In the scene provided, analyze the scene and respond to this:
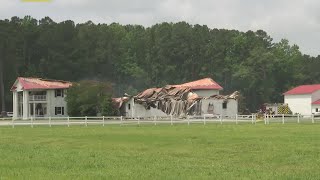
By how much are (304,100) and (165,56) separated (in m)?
42.9

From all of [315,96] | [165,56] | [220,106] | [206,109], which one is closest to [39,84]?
[206,109]

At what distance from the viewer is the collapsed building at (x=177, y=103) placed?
75.1 meters

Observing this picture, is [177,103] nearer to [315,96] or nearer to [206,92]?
[206,92]

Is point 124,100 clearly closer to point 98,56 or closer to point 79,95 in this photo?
point 79,95

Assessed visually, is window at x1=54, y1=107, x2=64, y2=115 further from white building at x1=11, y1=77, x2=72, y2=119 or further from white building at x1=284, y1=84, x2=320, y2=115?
white building at x1=284, y1=84, x2=320, y2=115

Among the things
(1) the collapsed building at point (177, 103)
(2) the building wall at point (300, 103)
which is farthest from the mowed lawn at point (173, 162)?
(2) the building wall at point (300, 103)

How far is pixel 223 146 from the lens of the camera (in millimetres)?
23312

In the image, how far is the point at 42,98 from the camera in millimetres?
84500

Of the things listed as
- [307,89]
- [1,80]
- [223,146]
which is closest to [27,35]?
[1,80]

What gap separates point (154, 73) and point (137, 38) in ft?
43.1

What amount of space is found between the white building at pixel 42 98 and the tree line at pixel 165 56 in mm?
23310

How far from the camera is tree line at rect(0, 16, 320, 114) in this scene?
365 ft

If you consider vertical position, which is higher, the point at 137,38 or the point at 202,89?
the point at 137,38

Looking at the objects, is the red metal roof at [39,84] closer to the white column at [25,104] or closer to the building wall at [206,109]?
the white column at [25,104]
